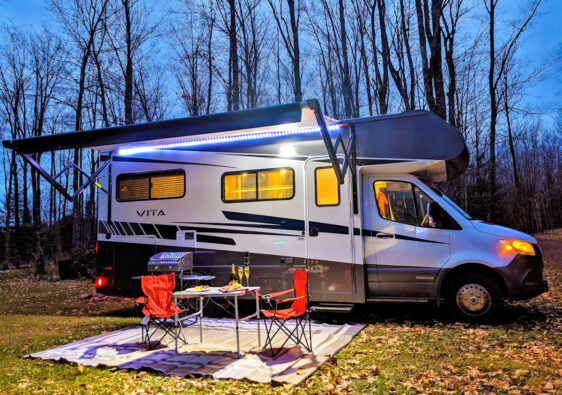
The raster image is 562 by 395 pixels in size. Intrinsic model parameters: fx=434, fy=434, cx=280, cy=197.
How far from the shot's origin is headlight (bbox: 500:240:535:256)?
632 centimetres

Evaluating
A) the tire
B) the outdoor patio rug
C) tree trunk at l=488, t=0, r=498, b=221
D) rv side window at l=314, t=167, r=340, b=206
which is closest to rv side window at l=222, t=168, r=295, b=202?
rv side window at l=314, t=167, r=340, b=206

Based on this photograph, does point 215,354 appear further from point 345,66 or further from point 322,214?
point 345,66

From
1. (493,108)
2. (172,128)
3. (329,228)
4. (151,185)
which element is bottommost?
(329,228)

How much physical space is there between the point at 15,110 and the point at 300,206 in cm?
2343

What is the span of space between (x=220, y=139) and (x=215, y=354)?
3736mm

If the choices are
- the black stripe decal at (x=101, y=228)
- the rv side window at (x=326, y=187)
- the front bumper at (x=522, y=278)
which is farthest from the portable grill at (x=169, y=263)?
the front bumper at (x=522, y=278)

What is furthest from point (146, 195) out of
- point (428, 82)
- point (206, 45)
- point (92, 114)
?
point (92, 114)

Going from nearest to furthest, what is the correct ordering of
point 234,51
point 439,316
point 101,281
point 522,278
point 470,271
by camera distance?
point 522,278 < point 470,271 < point 439,316 < point 101,281 < point 234,51

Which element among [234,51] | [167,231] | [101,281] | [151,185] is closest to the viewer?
[167,231]

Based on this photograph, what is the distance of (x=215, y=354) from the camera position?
517 centimetres

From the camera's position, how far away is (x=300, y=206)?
23.1 feet

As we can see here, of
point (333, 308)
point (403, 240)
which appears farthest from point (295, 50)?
point (333, 308)

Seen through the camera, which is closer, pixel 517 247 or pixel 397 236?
pixel 517 247

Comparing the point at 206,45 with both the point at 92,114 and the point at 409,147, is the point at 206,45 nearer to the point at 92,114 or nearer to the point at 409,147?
the point at 92,114
